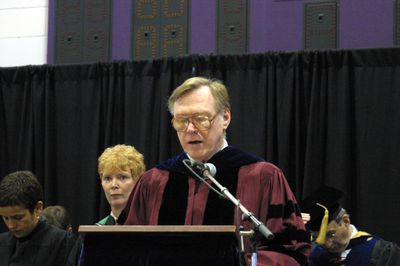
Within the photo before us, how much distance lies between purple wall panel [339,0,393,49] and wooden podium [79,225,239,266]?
5037mm

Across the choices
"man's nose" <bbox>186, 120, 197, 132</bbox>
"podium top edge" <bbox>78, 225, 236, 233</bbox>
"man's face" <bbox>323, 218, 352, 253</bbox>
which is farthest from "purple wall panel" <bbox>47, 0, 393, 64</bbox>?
"podium top edge" <bbox>78, 225, 236, 233</bbox>

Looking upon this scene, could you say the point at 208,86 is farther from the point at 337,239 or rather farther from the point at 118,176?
the point at 337,239

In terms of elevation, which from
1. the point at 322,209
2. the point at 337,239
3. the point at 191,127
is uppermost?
the point at 191,127

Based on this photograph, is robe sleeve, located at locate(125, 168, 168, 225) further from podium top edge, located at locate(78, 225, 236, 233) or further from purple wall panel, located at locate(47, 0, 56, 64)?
purple wall panel, located at locate(47, 0, 56, 64)

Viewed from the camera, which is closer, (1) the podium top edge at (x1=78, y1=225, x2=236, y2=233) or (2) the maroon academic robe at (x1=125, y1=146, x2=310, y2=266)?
(1) the podium top edge at (x1=78, y1=225, x2=236, y2=233)

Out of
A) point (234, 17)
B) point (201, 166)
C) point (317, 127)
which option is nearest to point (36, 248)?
point (201, 166)

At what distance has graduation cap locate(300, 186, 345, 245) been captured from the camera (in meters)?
6.31

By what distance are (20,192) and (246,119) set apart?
131 inches

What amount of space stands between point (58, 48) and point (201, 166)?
5730mm

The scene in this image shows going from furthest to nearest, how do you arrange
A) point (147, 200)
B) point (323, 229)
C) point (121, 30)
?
point (121, 30) → point (323, 229) → point (147, 200)

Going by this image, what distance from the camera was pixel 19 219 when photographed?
4.88m

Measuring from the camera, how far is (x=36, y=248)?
4.84m

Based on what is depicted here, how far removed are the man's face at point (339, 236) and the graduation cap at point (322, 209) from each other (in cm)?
14

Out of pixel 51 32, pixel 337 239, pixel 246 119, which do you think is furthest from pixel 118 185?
pixel 51 32
